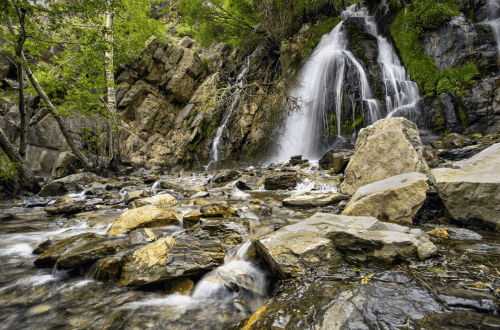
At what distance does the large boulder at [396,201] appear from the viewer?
3.07 meters

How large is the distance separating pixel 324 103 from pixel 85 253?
13.0m

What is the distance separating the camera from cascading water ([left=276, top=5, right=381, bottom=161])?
12.2 meters

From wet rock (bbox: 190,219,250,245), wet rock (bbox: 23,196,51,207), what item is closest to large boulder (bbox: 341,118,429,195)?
wet rock (bbox: 190,219,250,245)

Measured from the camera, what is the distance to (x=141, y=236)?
10.8ft

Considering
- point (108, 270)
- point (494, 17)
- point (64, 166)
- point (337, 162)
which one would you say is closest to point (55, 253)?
point (108, 270)

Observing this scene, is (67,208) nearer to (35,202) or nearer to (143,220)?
(35,202)

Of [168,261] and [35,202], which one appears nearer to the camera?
[168,261]

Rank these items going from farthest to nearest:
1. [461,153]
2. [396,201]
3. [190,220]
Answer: [461,153] < [190,220] < [396,201]

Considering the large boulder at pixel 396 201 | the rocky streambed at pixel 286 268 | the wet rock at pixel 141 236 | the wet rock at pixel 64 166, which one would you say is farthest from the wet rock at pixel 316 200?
the wet rock at pixel 64 166

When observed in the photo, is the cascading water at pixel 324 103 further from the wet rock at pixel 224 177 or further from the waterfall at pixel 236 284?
the waterfall at pixel 236 284

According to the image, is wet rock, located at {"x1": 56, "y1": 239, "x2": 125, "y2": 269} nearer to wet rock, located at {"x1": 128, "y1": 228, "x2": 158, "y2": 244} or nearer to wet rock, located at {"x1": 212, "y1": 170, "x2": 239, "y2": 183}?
wet rock, located at {"x1": 128, "y1": 228, "x2": 158, "y2": 244}

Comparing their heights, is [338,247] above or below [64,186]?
below

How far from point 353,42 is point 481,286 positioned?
1637cm

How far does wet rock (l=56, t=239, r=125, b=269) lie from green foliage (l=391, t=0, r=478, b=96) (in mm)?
14337
